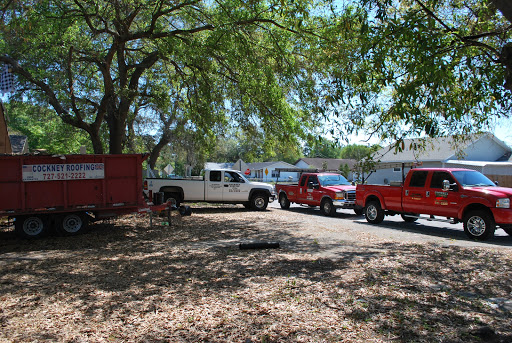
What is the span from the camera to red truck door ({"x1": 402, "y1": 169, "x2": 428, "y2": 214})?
11.9 meters

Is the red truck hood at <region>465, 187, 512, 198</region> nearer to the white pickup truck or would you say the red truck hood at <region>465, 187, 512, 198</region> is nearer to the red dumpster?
the red dumpster

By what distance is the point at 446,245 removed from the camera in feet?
29.5

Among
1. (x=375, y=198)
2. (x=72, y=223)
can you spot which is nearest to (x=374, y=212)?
(x=375, y=198)

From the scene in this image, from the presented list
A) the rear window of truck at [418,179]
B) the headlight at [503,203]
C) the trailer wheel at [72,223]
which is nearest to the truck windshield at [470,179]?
the rear window of truck at [418,179]

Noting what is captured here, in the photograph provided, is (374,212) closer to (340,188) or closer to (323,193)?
(340,188)

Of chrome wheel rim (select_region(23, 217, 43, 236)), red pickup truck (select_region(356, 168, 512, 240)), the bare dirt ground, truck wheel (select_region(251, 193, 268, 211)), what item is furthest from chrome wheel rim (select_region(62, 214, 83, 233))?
red pickup truck (select_region(356, 168, 512, 240))

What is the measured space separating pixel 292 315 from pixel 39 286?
399 centimetres

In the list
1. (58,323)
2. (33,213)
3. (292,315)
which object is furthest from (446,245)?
(33,213)

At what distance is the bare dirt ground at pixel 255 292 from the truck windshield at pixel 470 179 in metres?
2.48

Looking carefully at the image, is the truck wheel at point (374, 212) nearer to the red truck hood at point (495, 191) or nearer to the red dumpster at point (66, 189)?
the red truck hood at point (495, 191)

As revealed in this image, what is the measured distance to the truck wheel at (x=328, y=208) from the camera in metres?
16.1

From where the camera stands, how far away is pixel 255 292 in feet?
18.0

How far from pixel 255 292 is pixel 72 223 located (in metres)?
7.45

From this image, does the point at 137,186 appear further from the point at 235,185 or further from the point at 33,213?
the point at 235,185
